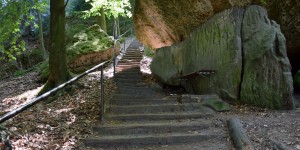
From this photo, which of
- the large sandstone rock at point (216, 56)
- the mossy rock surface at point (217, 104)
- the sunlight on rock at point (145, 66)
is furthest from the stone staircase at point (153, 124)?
the sunlight on rock at point (145, 66)

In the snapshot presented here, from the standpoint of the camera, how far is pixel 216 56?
8203mm

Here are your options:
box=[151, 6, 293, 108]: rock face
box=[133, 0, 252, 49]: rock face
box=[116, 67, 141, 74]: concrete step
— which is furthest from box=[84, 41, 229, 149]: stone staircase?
box=[116, 67, 141, 74]: concrete step

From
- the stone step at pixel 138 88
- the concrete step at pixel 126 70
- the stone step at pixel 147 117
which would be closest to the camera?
the stone step at pixel 147 117

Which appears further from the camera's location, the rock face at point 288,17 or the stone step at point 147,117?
the rock face at point 288,17

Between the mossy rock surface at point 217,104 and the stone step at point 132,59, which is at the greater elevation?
the stone step at point 132,59

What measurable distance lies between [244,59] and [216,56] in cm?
82

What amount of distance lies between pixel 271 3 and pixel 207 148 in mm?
5568

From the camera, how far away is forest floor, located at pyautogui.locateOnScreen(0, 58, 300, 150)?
4.82 meters

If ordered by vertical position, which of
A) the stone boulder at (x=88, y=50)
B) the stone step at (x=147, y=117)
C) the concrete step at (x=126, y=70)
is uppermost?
the stone boulder at (x=88, y=50)

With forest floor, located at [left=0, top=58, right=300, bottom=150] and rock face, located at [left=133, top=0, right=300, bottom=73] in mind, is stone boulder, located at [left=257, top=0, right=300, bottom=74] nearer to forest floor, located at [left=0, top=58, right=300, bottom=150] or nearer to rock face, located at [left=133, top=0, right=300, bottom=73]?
rock face, located at [left=133, top=0, right=300, bottom=73]

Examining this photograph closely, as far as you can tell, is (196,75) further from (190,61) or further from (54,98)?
(54,98)

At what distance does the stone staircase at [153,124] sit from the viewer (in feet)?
17.6

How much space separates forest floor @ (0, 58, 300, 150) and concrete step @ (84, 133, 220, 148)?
363 millimetres

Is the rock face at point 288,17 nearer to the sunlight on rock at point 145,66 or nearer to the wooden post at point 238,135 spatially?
the wooden post at point 238,135
